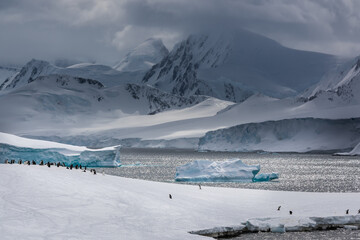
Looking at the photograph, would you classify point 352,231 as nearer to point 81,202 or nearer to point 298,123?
point 81,202

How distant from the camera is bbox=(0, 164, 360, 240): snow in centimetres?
3203

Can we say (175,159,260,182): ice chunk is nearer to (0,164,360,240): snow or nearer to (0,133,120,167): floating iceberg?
(0,133,120,167): floating iceberg

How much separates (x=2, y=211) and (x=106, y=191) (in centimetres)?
927

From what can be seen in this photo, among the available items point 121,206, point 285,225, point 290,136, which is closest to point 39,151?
point 121,206

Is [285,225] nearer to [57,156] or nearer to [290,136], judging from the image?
[57,156]

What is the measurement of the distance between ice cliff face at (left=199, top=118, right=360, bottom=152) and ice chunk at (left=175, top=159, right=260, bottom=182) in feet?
296

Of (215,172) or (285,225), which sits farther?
(215,172)

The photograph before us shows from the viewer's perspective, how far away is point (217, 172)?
73.9 m

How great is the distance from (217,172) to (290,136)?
98554 millimetres

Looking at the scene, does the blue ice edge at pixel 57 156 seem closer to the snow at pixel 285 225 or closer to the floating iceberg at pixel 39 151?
the floating iceberg at pixel 39 151

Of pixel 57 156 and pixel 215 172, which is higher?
pixel 57 156

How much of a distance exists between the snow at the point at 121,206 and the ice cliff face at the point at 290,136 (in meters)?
112

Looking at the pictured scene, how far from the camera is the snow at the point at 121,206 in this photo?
32.0m

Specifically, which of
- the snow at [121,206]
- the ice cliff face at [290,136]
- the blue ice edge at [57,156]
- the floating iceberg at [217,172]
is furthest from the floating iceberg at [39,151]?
the ice cliff face at [290,136]
